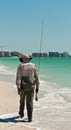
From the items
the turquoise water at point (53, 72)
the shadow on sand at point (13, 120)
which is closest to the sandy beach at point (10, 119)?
the shadow on sand at point (13, 120)

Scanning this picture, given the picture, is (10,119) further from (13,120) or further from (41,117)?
(41,117)

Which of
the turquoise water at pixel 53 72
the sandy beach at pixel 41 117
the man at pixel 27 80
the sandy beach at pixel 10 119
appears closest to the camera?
the sandy beach at pixel 10 119

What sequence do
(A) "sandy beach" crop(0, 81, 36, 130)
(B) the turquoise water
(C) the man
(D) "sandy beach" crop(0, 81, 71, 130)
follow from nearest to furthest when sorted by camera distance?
1. (A) "sandy beach" crop(0, 81, 36, 130)
2. (D) "sandy beach" crop(0, 81, 71, 130)
3. (C) the man
4. (B) the turquoise water

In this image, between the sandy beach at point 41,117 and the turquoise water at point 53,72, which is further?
the turquoise water at point 53,72

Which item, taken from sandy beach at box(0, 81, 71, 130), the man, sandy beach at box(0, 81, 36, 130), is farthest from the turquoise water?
the man

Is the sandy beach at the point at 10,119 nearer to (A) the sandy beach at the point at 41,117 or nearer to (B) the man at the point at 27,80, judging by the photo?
(A) the sandy beach at the point at 41,117

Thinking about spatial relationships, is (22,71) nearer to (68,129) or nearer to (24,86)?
(24,86)

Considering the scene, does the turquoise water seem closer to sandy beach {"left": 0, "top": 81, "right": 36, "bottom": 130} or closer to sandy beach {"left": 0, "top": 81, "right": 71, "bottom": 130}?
sandy beach {"left": 0, "top": 81, "right": 71, "bottom": 130}

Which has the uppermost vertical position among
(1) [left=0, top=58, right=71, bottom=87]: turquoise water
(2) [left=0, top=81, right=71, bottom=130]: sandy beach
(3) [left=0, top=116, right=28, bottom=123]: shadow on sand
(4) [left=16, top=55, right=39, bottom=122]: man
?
(4) [left=16, top=55, right=39, bottom=122]: man

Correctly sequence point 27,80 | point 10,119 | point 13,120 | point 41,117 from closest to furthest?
point 27,80 → point 13,120 → point 10,119 → point 41,117

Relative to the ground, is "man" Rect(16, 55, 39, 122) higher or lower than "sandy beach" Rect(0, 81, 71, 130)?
higher

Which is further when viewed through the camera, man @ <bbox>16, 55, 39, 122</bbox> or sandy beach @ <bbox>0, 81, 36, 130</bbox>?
man @ <bbox>16, 55, 39, 122</bbox>

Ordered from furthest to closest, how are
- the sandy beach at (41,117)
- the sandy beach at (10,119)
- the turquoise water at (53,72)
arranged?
the turquoise water at (53,72), the sandy beach at (41,117), the sandy beach at (10,119)

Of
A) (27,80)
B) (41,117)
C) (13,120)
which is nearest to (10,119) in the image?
(13,120)
